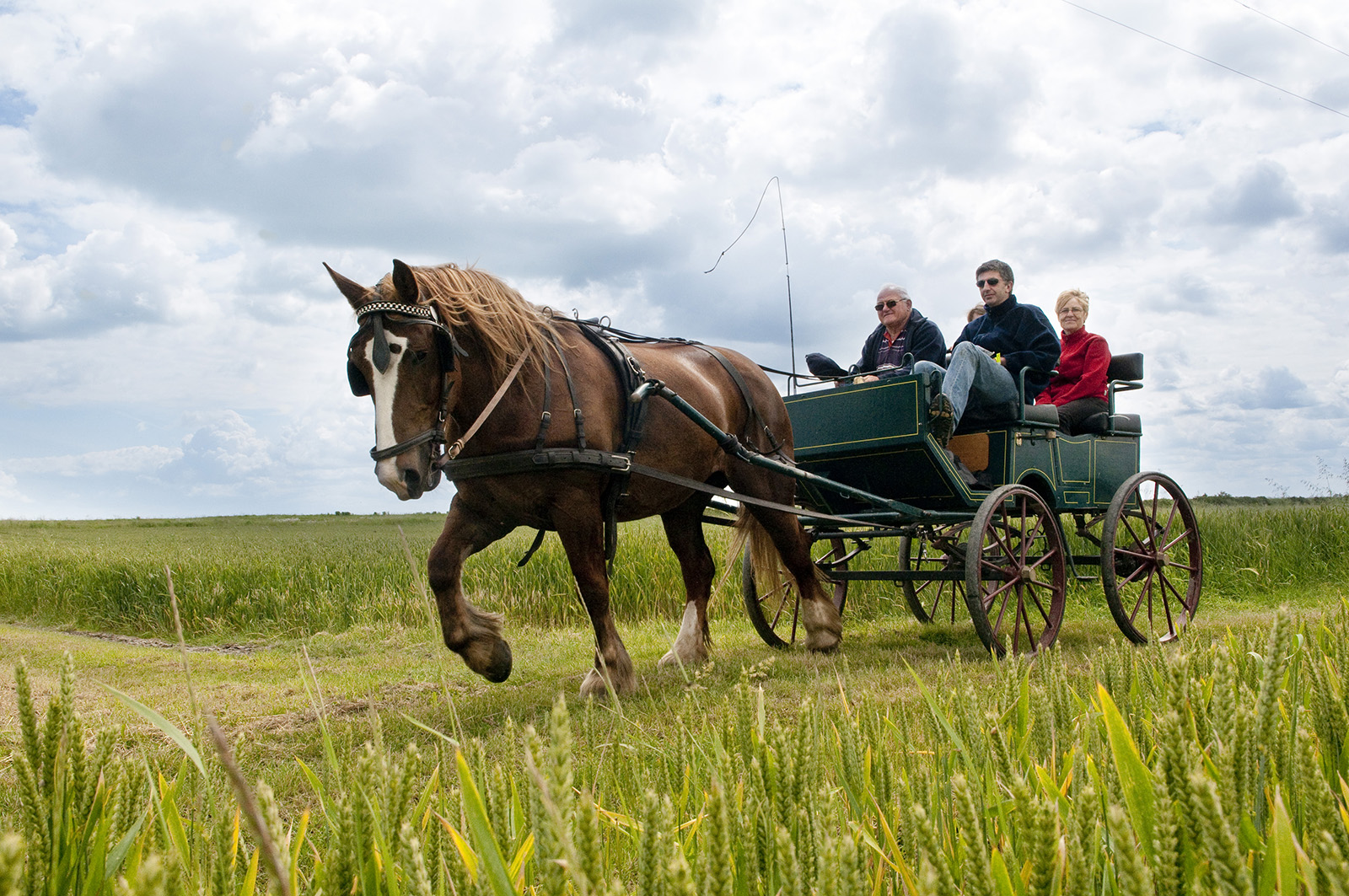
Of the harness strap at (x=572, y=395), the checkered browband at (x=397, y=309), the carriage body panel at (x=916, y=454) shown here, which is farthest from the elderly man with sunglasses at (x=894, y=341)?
the checkered browband at (x=397, y=309)

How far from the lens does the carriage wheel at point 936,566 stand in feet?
Result: 19.1

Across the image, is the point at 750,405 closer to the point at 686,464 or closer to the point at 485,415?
the point at 686,464

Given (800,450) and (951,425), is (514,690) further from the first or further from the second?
(951,425)

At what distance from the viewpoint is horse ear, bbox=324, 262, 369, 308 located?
423 cm

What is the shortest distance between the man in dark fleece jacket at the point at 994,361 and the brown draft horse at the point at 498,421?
1440 millimetres

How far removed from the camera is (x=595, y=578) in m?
4.56

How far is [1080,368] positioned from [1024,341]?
725 millimetres

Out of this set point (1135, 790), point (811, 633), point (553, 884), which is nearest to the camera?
point (553, 884)

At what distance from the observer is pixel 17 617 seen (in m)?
13.5

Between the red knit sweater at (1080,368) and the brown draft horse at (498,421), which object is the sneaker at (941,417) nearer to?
the brown draft horse at (498,421)

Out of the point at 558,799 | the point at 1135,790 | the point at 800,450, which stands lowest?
the point at 1135,790

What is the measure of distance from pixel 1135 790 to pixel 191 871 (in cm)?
125

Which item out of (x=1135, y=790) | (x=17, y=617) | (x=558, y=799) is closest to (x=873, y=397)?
(x=1135, y=790)

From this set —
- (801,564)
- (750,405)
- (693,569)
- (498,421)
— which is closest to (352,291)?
(498,421)
